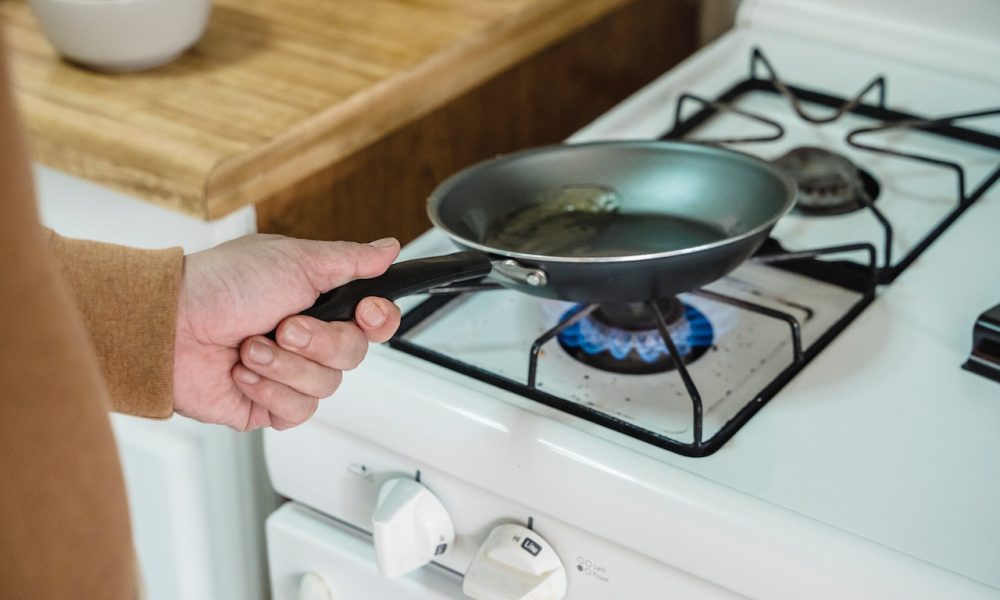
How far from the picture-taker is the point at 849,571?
1.85ft

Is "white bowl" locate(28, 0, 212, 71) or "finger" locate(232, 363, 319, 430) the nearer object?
"finger" locate(232, 363, 319, 430)

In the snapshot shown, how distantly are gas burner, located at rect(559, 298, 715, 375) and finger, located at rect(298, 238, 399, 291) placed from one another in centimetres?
15

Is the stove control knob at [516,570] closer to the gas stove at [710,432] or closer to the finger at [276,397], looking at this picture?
the gas stove at [710,432]

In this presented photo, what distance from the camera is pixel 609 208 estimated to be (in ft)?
2.68

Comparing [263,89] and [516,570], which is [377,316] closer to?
[516,570]

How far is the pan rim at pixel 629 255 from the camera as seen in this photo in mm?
636

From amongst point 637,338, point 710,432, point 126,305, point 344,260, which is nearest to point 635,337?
point 637,338

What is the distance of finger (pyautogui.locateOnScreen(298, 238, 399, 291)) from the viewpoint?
645mm

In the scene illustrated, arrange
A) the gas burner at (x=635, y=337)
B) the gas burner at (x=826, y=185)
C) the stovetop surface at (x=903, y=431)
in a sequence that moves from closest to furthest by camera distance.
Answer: the stovetop surface at (x=903, y=431) < the gas burner at (x=635, y=337) < the gas burner at (x=826, y=185)

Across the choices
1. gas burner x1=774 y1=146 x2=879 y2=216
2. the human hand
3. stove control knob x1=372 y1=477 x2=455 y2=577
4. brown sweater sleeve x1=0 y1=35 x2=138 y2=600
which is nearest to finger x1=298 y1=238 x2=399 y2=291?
the human hand

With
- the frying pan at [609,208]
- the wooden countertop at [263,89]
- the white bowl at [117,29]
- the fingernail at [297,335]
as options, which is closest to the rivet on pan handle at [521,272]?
the frying pan at [609,208]

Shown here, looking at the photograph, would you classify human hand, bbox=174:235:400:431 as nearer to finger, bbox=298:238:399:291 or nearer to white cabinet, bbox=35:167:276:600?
finger, bbox=298:238:399:291

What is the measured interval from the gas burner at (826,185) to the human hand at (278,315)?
0.36m

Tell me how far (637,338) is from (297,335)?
227mm
